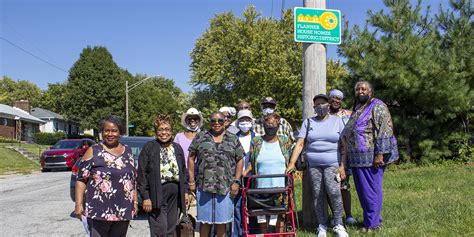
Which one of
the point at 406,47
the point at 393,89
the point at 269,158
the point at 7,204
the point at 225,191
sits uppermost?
the point at 406,47

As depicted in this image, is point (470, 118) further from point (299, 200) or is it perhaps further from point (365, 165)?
point (365, 165)

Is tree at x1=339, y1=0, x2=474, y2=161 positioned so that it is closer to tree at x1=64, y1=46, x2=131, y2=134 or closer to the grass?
the grass

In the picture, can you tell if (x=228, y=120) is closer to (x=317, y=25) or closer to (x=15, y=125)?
(x=317, y=25)

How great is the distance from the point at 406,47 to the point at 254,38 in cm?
2118

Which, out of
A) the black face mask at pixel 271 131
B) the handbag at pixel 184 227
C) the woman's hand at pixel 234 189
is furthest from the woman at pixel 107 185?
the black face mask at pixel 271 131

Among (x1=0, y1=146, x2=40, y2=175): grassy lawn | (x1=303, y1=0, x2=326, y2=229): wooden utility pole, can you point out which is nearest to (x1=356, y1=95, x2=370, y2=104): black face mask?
(x1=303, y1=0, x2=326, y2=229): wooden utility pole

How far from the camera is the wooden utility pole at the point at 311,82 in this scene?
21.2 feet

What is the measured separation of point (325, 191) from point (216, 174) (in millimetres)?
1496

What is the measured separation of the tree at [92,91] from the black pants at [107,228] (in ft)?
159

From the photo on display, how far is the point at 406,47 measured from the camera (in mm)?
13250

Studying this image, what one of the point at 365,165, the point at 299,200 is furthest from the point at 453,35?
the point at 365,165

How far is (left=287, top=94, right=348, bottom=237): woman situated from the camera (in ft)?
18.5

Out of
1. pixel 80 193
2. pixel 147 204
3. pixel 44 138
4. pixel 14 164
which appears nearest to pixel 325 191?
pixel 147 204

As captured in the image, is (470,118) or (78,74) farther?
(78,74)
